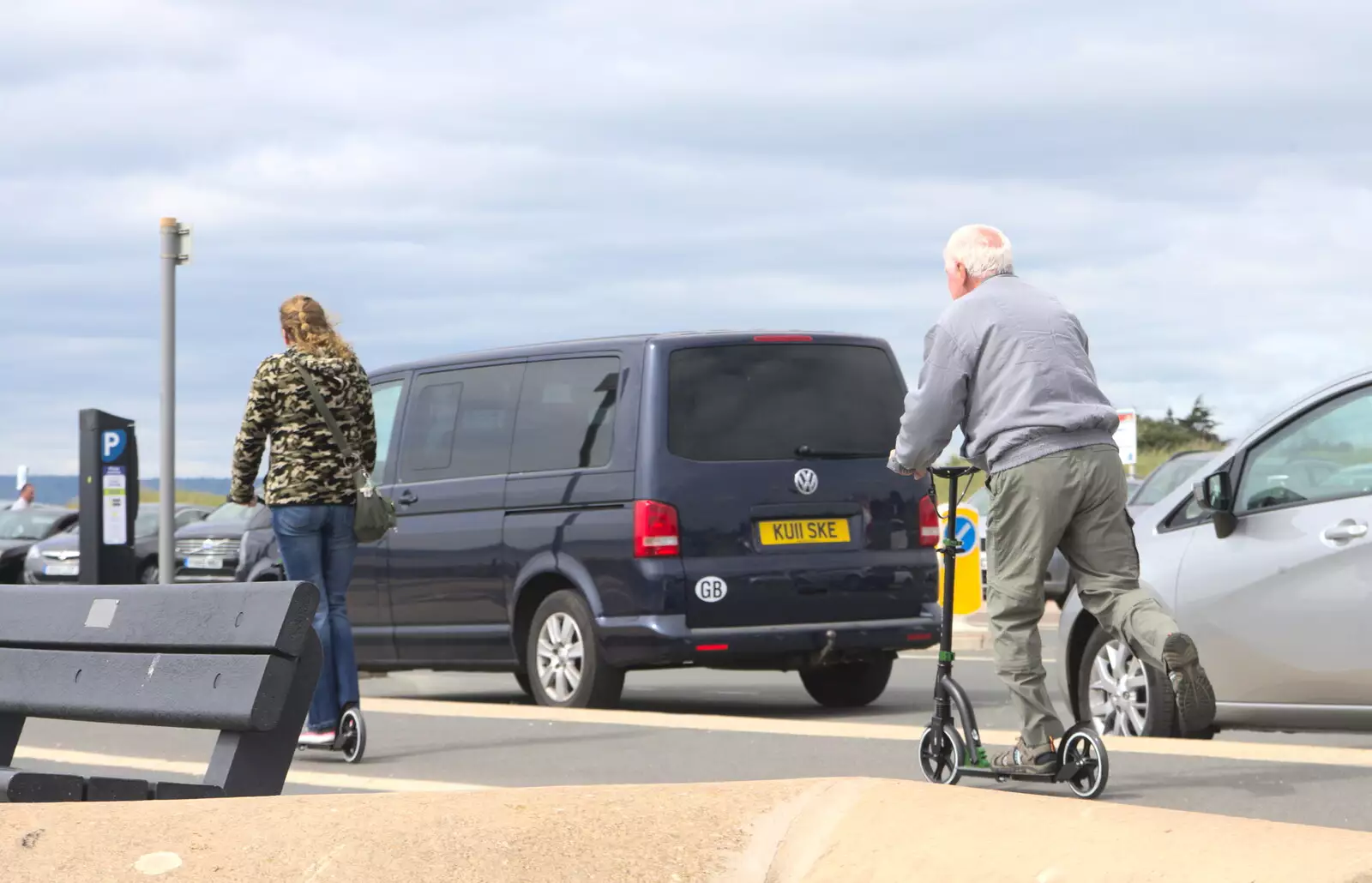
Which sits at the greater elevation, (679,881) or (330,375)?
(330,375)

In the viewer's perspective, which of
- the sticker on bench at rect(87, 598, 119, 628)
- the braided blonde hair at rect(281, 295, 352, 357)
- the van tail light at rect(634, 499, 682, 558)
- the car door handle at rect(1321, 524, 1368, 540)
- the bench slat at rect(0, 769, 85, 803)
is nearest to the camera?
the bench slat at rect(0, 769, 85, 803)

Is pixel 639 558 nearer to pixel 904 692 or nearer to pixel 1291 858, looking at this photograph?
pixel 904 692

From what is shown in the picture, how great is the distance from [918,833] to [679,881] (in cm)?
52

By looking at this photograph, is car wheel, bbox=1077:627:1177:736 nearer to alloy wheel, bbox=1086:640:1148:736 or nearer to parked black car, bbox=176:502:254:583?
alloy wheel, bbox=1086:640:1148:736

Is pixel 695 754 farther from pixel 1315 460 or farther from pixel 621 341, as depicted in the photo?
pixel 621 341

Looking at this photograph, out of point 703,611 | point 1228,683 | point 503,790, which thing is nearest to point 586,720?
point 703,611

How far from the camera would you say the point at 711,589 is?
34.9 feet

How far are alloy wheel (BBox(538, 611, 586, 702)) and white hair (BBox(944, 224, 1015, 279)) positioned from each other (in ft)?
15.1

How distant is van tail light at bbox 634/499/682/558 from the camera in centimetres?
1058

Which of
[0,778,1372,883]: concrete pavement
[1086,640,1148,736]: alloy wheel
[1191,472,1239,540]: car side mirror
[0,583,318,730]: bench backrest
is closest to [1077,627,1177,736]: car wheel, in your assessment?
[1086,640,1148,736]: alloy wheel

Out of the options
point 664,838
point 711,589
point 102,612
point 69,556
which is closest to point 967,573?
point 711,589

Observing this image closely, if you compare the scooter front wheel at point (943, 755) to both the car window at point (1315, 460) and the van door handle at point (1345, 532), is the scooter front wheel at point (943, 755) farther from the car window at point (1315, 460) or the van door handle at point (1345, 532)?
the car window at point (1315, 460)

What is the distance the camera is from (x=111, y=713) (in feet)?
18.8

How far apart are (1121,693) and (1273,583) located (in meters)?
0.88
